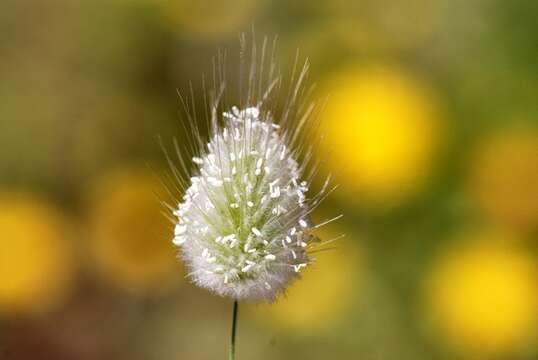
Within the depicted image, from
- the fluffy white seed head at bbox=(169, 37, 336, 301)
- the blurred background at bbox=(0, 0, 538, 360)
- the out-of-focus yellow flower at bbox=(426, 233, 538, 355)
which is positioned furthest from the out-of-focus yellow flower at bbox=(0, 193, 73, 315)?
the fluffy white seed head at bbox=(169, 37, 336, 301)

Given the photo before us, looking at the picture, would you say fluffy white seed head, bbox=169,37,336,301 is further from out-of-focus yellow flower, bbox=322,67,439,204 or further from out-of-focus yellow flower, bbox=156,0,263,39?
out-of-focus yellow flower, bbox=156,0,263,39

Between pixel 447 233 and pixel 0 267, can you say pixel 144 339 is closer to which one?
pixel 0 267

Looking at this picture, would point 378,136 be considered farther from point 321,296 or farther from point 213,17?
point 213,17

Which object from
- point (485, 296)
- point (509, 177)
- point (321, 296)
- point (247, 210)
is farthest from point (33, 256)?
point (247, 210)

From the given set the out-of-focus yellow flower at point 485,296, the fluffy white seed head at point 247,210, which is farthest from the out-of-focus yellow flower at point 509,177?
the fluffy white seed head at point 247,210

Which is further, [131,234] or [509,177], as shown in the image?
[509,177]

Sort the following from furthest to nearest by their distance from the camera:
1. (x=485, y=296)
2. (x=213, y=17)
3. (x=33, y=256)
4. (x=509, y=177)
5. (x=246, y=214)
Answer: (x=213, y=17) → (x=509, y=177) → (x=33, y=256) → (x=485, y=296) → (x=246, y=214)

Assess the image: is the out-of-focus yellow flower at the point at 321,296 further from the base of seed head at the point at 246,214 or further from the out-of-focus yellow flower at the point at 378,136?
the base of seed head at the point at 246,214
